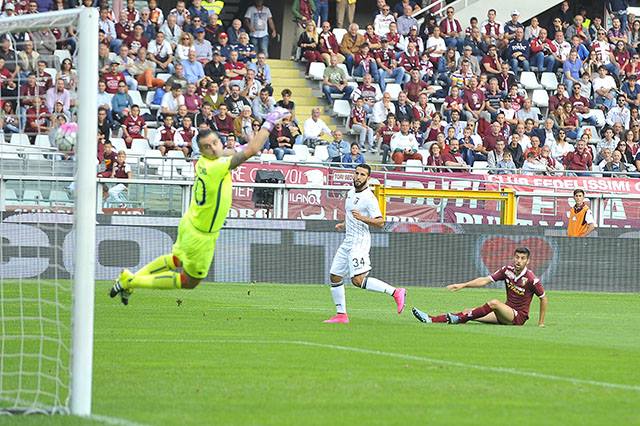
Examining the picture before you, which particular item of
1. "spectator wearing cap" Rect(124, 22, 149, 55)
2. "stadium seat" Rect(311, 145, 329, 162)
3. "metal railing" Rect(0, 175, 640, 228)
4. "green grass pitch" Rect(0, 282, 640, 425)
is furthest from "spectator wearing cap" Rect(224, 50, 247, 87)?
"green grass pitch" Rect(0, 282, 640, 425)

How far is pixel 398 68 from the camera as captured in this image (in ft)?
111

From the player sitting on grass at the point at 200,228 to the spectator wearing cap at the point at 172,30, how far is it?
18.8m

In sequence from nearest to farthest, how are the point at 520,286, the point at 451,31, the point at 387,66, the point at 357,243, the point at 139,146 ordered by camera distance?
the point at 520,286
the point at 357,243
the point at 139,146
the point at 387,66
the point at 451,31

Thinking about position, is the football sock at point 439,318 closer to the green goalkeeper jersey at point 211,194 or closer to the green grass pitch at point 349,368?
the green grass pitch at point 349,368

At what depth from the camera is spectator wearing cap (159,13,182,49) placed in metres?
31.5

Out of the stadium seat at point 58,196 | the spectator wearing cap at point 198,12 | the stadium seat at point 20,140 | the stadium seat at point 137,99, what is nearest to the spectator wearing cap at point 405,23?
the spectator wearing cap at point 198,12

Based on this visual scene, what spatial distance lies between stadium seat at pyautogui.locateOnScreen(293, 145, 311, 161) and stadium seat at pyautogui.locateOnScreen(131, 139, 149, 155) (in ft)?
11.4

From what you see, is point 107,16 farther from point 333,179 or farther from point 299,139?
point 333,179

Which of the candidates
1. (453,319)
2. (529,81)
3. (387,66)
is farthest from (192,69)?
(453,319)

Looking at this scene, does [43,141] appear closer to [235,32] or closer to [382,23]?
[235,32]

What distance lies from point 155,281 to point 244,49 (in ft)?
65.0

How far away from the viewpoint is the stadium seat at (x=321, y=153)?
1150 inches

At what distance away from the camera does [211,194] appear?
12805 mm

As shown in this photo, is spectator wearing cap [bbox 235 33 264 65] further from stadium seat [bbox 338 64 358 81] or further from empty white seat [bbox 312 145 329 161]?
empty white seat [bbox 312 145 329 161]
